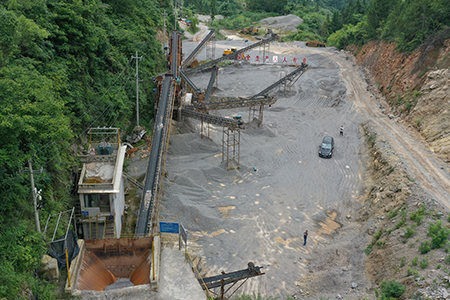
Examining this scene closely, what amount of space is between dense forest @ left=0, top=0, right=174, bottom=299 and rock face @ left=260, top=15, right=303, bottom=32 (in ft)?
229

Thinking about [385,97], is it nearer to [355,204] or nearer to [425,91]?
[425,91]

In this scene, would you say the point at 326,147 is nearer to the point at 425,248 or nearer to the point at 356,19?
the point at 425,248

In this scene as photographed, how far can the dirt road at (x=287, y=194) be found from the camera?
2358cm

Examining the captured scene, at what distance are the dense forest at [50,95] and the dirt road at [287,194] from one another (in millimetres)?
8440

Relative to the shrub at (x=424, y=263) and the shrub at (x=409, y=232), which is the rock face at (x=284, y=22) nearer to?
the shrub at (x=409, y=232)

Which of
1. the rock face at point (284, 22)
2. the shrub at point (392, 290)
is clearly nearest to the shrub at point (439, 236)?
the shrub at point (392, 290)

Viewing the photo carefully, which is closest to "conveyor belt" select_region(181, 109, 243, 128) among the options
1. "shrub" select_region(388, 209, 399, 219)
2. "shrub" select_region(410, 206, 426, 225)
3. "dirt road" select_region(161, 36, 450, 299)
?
"dirt road" select_region(161, 36, 450, 299)

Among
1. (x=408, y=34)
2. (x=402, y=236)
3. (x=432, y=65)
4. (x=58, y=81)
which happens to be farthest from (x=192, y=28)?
(x=402, y=236)

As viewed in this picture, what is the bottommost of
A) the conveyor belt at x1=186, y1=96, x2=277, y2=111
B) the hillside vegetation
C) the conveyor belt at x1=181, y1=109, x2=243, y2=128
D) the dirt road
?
the dirt road

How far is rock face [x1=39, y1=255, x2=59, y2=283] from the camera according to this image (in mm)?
16062

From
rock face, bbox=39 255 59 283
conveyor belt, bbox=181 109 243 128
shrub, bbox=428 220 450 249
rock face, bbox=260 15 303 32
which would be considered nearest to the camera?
rock face, bbox=39 255 59 283

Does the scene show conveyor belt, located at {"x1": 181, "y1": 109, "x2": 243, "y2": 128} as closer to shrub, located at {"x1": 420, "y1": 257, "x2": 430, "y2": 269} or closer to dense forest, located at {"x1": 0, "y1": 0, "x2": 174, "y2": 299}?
dense forest, located at {"x1": 0, "y1": 0, "x2": 174, "y2": 299}

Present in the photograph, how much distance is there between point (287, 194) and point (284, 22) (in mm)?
93707

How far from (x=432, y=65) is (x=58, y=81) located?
4382 cm
